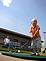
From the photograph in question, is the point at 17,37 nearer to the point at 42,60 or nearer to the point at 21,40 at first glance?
the point at 21,40

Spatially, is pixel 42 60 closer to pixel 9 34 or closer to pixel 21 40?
pixel 9 34

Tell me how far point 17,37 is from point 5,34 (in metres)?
5.73

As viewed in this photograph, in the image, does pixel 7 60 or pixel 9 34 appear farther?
pixel 9 34

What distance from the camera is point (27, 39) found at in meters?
42.2

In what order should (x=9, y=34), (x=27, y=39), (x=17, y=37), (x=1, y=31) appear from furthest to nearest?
(x=27, y=39) → (x=17, y=37) → (x=9, y=34) → (x=1, y=31)

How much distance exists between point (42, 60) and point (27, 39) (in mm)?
29221

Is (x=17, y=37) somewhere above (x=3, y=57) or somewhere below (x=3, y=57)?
above

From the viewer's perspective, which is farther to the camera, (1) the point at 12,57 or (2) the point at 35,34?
(2) the point at 35,34

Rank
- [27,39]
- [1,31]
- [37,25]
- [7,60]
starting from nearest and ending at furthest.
Answer: [7,60] → [37,25] → [1,31] → [27,39]

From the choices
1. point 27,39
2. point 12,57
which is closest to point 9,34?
point 27,39

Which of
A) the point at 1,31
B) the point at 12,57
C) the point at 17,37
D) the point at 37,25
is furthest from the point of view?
the point at 17,37

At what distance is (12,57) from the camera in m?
13.3

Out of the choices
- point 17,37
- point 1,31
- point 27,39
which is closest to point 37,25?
point 1,31

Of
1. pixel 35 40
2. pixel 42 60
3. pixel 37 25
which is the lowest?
pixel 42 60
